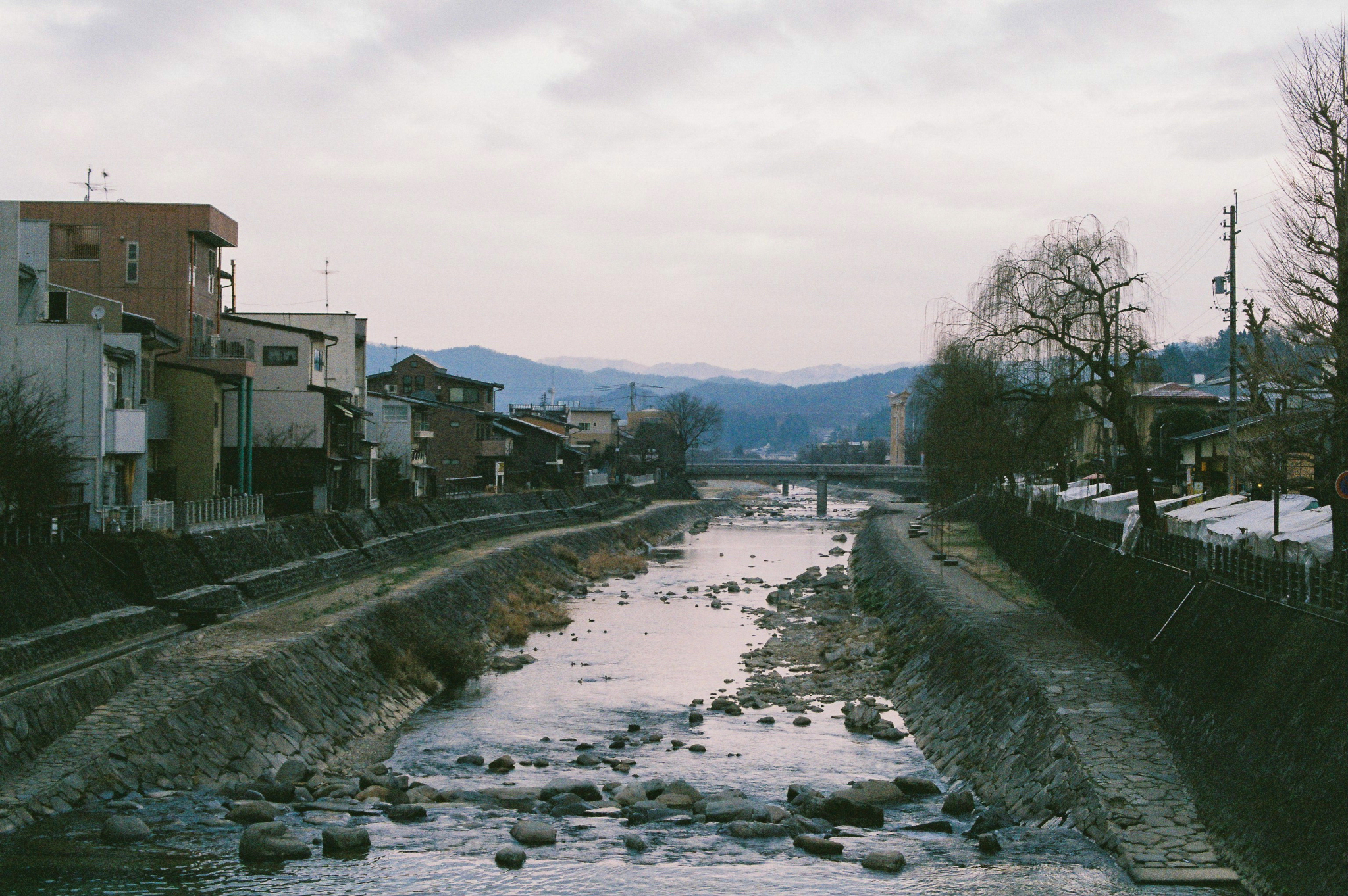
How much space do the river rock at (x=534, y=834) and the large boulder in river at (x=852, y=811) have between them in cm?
445

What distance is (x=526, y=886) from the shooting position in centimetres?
1427

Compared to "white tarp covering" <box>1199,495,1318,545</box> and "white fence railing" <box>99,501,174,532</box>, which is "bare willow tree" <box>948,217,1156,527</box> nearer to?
"white tarp covering" <box>1199,495,1318,545</box>

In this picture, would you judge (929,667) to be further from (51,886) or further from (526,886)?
(51,886)

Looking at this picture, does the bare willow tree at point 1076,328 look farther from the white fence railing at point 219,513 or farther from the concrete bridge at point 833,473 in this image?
the concrete bridge at point 833,473

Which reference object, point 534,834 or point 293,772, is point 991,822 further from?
point 293,772

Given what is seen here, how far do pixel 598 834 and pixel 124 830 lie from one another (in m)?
6.67

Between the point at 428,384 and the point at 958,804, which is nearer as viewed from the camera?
the point at 958,804

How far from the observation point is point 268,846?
14852mm

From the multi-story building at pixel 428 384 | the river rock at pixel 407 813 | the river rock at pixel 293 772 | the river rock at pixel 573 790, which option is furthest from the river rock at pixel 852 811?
the multi-story building at pixel 428 384

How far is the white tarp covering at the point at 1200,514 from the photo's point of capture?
27031mm

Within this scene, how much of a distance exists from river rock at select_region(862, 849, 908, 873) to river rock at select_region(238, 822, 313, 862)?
7830mm

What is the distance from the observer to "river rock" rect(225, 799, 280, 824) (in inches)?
642

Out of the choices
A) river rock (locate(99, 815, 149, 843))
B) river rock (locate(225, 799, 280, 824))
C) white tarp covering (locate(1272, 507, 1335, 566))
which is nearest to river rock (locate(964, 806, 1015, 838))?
white tarp covering (locate(1272, 507, 1335, 566))

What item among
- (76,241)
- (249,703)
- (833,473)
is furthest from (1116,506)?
(833,473)
